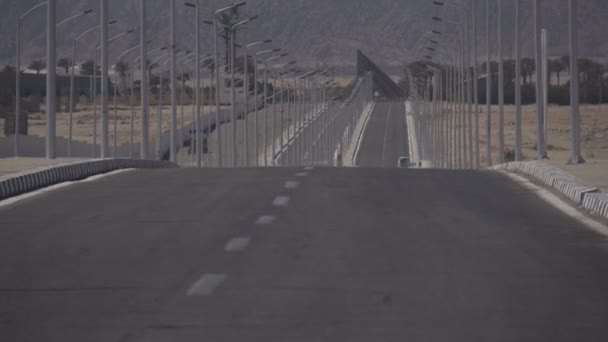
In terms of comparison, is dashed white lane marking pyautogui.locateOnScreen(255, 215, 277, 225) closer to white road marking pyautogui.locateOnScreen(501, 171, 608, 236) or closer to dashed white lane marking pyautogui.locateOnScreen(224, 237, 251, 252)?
dashed white lane marking pyautogui.locateOnScreen(224, 237, 251, 252)

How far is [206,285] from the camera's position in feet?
44.4

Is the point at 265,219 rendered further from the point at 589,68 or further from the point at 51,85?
the point at 589,68

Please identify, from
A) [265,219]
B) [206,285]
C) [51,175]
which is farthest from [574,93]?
[206,285]

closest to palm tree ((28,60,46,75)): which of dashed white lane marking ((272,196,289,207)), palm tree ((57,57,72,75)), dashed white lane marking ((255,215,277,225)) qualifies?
palm tree ((57,57,72,75))

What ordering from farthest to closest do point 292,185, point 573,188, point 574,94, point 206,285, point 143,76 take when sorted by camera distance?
point 143,76 → point 574,94 → point 292,185 → point 573,188 → point 206,285

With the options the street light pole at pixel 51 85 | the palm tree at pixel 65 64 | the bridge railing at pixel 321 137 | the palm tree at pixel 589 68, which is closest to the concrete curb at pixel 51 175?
the street light pole at pixel 51 85

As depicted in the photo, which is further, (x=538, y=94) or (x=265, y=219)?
(x=538, y=94)

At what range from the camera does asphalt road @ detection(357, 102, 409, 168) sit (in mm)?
126500

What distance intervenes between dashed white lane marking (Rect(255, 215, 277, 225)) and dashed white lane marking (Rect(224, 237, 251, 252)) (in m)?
2.02

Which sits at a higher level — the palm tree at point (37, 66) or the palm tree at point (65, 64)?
the palm tree at point (65, 64)

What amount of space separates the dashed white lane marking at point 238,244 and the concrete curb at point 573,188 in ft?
19.3

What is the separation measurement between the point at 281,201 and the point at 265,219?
11.3 feet

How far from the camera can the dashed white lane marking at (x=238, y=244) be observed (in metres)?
16.4

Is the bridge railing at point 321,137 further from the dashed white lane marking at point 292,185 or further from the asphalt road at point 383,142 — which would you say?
the dashed white lane marking at point 292,185
